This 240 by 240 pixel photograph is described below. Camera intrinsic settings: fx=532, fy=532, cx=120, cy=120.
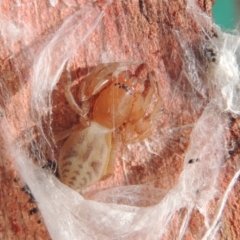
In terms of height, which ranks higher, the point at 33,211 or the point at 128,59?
the point at 128,59

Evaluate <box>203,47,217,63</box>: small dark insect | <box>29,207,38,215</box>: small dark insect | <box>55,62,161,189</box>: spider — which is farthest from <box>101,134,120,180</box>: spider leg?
<box>203,47,217,63</box>: small dark insect

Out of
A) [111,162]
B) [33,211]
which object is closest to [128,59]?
[111,162]

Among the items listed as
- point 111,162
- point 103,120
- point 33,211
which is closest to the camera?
point 33,211

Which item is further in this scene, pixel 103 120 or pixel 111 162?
pixel 103 120

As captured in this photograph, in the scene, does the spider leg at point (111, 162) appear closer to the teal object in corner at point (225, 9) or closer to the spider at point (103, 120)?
the spider at point (103, 120)

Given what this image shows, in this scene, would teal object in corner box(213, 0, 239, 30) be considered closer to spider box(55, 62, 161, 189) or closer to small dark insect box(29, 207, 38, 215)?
spider box(55, 62, 161, 189)

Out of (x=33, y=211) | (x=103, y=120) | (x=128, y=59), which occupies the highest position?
(x=128, y=59)

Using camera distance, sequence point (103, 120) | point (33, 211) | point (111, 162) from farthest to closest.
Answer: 1. point (103, 120)
2. point (111, 162)
3. point (33, 211)

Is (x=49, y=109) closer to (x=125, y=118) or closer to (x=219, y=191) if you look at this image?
(x=125, y=118)

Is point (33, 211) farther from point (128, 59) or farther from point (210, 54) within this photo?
point (210, 54)
